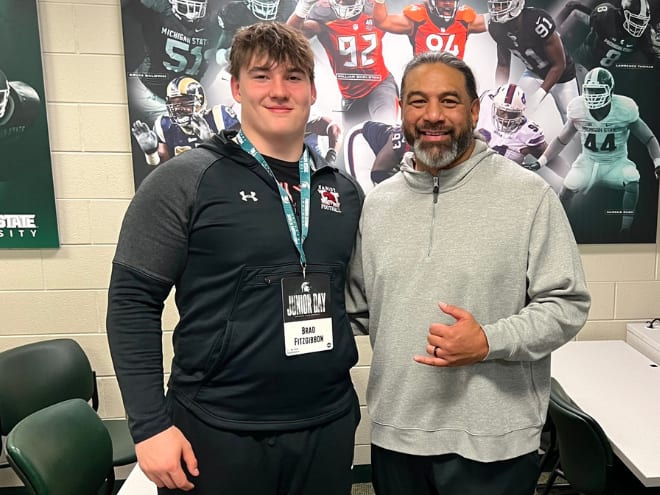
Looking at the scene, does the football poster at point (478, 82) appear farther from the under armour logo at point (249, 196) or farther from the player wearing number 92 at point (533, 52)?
the under armour logo at point (249, 196)

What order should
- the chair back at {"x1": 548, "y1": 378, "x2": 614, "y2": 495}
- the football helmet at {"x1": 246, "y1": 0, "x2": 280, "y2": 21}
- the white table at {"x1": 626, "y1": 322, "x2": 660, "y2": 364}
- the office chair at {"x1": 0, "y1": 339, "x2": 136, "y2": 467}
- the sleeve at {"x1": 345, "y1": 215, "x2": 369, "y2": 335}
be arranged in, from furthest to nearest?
1. the white table at {"x1": 626, "y1": 322, "x2": 660, "y2": 364}
2. the football helmet at {"x1": 246, "y1": 0, "x2": 280, "y2": 21}
3. the office chair at {"x1": 0, "y1": 339, "x2": 136, "y2": 467}
4. the chair back at {"x1": 548, "y1": 378, "x2": 614, "y2": 495}
5. the sleeve at {"x1": 345, "y1": 215, "x2": 369, "y2": 335}

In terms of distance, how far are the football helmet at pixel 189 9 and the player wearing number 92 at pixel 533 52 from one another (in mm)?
1276

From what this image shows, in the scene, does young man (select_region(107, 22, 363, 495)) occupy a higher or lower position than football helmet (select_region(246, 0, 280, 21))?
lower

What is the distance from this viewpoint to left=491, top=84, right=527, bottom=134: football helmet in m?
2.38

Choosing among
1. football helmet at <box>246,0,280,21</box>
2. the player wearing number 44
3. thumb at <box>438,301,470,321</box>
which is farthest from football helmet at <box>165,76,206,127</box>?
thumb at <box>438,301,470,321</box>

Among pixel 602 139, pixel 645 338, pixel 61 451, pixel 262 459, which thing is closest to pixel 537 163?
pixel 602 139

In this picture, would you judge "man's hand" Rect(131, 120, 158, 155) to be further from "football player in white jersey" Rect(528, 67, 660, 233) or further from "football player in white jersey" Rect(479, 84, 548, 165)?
"football player in white jersey" Rect(528, 67, 660, 233)

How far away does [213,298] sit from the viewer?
1137mm

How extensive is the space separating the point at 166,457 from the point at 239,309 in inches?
13.3

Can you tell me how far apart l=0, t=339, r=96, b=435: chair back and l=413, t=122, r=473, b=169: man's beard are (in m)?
1.82

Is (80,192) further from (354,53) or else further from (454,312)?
(454,312)

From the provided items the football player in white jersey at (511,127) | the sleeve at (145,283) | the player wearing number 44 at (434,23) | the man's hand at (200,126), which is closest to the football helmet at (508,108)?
the football player in white jersey at (511,127)

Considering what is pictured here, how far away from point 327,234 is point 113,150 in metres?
1.50

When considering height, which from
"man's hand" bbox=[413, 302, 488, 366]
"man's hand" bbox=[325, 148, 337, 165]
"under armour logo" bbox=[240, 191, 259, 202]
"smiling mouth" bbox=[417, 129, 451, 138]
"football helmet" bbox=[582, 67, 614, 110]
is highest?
"football helmet" bbox=[582, 67, 614, 110]
